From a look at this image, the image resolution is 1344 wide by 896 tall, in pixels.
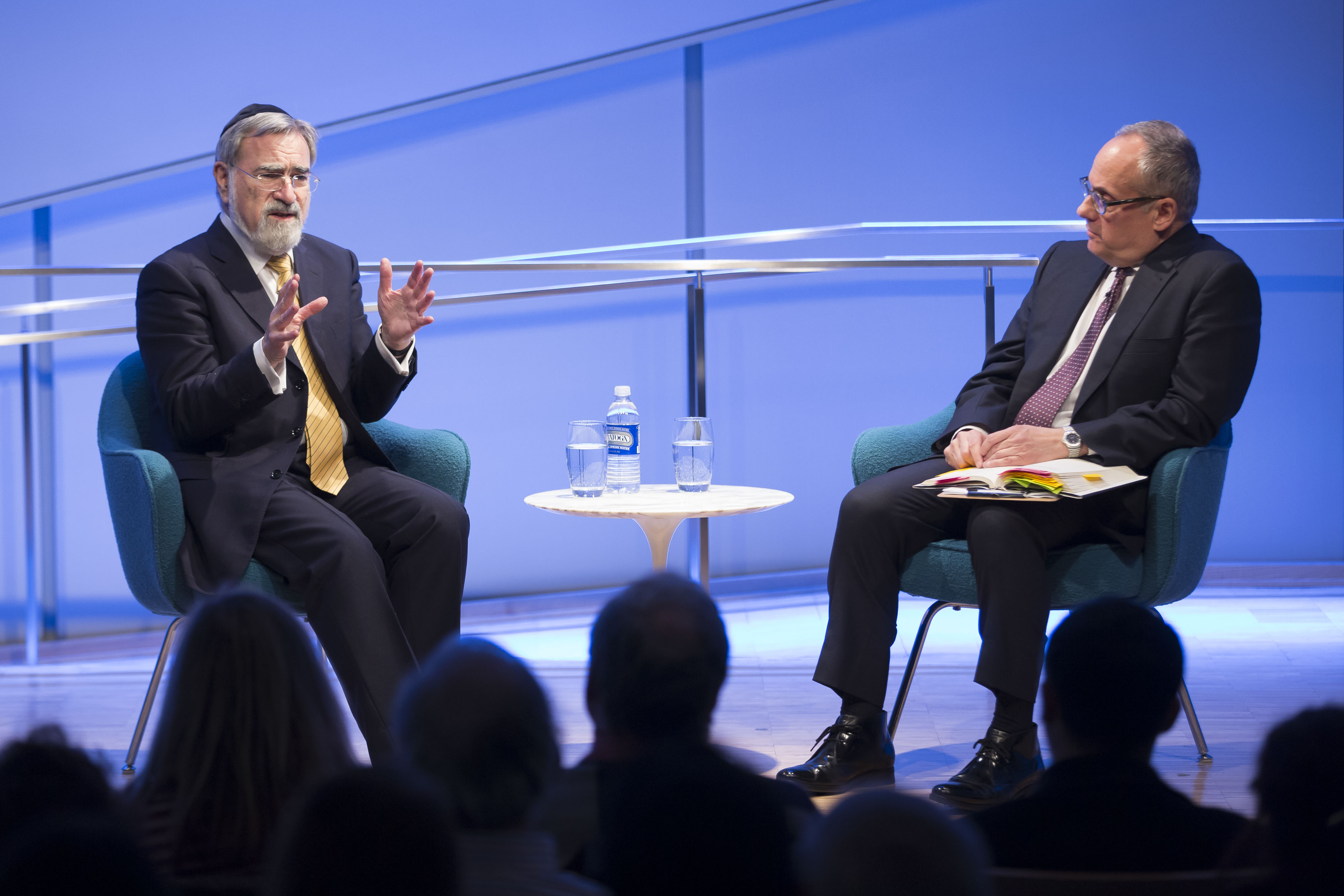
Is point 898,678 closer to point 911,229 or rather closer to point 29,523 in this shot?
point 911,229

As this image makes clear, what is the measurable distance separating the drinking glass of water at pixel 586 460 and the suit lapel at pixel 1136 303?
92cm

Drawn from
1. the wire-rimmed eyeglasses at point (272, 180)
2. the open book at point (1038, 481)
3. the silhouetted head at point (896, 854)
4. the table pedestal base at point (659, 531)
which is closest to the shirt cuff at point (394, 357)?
the wire-rimmed eyeglasses at point (272, 180)

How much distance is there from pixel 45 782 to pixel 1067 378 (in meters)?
Result: 1.96

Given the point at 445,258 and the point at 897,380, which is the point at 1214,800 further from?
the point at 445,258

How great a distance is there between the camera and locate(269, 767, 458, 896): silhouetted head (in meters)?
0.77

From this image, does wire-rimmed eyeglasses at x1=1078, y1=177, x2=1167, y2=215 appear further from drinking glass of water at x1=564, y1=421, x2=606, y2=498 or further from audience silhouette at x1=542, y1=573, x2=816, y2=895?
audience silhouette at x1=542, y1=573, x2=816, y2=895

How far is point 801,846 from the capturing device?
0.81 m

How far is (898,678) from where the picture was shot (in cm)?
290

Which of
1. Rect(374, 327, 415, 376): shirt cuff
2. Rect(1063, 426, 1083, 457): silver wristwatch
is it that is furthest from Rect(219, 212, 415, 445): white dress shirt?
Rect(1063, 426, 1083, 457): silver wristwatch

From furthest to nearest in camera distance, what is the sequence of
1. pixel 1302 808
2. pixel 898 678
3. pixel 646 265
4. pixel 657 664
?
pixel 646 265 < pixel 898 678 < pixel 657 664 < pixel 1302 808

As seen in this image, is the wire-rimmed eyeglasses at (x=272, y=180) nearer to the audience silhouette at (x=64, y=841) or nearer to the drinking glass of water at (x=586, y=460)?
the drinking glass of water at (x=586, y=460)

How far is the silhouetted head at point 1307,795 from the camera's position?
0.85 m

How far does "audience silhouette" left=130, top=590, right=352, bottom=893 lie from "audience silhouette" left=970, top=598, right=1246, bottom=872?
1.70ft

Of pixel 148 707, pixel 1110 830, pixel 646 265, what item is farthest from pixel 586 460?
pixel 1110 830
